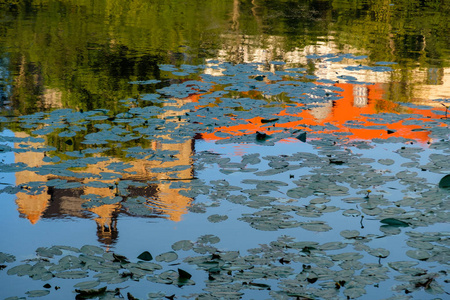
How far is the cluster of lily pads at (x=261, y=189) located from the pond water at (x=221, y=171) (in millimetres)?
17

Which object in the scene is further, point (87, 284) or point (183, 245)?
point (183, 245)

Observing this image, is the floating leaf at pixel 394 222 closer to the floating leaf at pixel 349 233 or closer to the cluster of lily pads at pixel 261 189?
the cluster of lily pads at pixel 261 189

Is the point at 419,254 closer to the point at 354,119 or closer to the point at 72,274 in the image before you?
the point at 72,274

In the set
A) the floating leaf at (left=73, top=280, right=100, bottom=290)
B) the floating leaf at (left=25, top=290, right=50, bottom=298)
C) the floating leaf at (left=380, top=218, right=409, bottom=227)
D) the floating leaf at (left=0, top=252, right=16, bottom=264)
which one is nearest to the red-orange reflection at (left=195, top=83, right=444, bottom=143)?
the floating leaf at (left=380, top=218, right=409, bottom=227)

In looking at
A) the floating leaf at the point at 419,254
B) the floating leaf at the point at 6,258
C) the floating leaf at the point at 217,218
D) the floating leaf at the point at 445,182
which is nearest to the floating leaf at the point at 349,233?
the floating leaf at the point at 419,254

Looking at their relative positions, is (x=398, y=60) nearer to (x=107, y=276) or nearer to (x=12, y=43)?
(x=12, y=43)

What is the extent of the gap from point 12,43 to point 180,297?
9260 millimetres

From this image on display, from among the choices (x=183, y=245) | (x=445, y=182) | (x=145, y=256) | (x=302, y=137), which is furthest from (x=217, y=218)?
(x=302, y=137)

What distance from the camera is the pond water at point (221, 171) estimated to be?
3932 millimetres

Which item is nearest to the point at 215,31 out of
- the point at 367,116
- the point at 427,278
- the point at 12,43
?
the point at 12,43

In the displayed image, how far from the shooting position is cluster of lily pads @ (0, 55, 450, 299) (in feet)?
12.7

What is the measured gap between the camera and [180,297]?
3.69 meters

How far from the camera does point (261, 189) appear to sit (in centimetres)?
530

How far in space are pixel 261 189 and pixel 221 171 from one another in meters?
0.59
